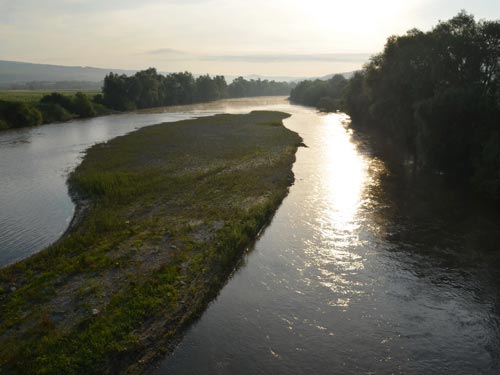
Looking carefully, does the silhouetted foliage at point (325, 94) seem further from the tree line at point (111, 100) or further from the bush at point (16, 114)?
the bush at point (16, 114)

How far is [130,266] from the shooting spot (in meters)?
21.0

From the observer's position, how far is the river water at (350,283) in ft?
50.3

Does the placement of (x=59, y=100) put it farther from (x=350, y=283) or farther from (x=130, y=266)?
(x=350, y=283)

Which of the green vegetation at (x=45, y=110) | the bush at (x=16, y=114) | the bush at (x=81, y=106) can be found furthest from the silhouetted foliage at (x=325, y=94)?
the bush at (x=16, y=114)

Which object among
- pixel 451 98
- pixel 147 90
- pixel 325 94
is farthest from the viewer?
pixel 325 94

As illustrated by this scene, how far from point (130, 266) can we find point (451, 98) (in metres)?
35.5

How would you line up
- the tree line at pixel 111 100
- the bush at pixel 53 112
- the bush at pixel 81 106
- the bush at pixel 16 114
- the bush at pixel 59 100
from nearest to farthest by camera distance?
1. the bush at pixel 16 114
2. the tree line at pixel 111 100
3. the bush at pixel 53 112
4. the bush at pixel 59 100
5. the bush at pixel 81 106

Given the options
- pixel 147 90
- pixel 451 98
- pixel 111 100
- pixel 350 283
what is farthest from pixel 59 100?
pixel 350 283

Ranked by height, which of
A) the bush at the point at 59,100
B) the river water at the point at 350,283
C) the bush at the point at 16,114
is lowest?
the river water at the point at 350,283

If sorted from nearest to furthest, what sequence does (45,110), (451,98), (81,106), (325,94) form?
(451,98), (45,110), (81,106), (325,94)

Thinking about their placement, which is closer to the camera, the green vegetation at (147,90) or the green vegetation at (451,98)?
the green vegetation at (451,98)

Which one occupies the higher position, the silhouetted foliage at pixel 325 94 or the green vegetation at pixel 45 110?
the silhouetted foliage at pixel 325 94

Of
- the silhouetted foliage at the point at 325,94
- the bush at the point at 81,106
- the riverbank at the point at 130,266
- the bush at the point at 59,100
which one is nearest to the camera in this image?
the riverbank at the point at 130,266

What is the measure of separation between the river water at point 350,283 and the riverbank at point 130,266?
1.35m
